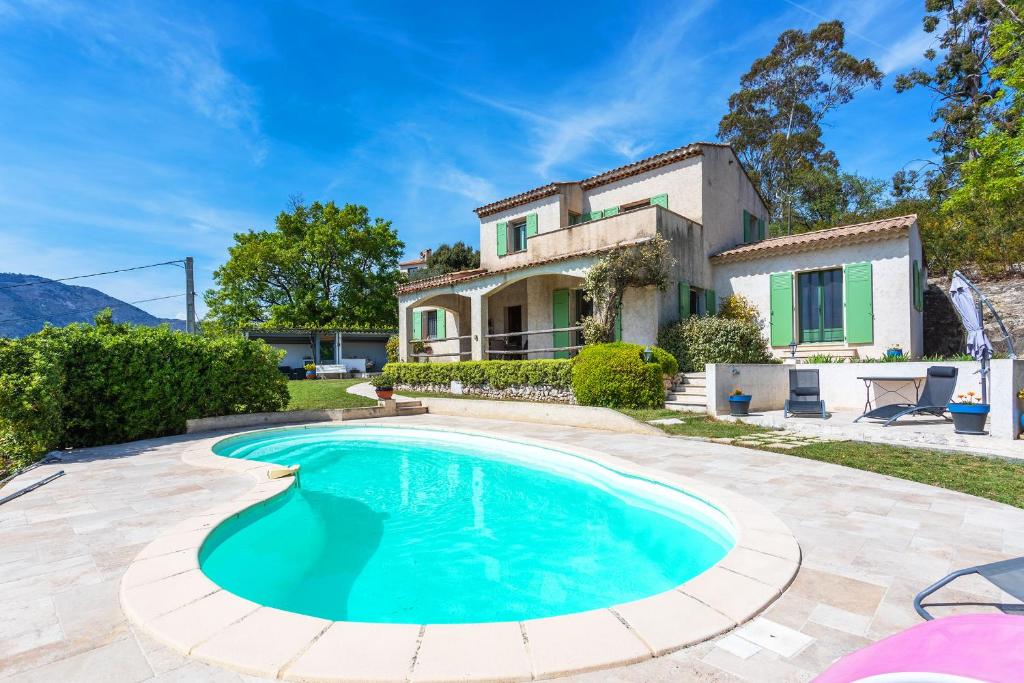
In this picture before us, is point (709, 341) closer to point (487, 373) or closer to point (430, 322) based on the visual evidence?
point (487, 373)

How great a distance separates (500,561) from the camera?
4570 mm

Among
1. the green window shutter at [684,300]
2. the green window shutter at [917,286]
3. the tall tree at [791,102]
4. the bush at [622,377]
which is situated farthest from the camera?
the tall tree at [791,102]

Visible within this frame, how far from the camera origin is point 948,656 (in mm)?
1150

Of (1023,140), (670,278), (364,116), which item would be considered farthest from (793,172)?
(364,116)

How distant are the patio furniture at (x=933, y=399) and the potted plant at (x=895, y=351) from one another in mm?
3093

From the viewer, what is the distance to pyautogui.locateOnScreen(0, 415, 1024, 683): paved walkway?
2.16 meters

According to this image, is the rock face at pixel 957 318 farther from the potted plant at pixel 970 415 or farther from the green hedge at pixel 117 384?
the green hedge at pixel 117 384

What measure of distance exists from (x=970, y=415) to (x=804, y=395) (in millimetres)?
2782

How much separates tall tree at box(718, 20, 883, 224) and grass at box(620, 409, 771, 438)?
25.2 metres

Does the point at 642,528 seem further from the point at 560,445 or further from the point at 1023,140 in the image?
the point at 1023,140

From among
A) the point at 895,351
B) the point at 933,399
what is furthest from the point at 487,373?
the point at 895,351

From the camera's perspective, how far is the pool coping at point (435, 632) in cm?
208

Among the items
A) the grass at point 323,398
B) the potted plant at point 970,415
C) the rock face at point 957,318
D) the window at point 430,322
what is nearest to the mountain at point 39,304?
the window at point 430,322

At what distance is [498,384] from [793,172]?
25.6 meters
